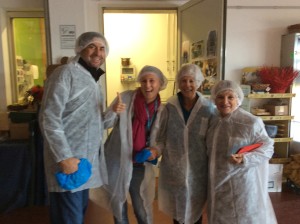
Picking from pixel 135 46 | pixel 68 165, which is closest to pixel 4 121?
pixel 68 165

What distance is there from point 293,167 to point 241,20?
5.72 ft

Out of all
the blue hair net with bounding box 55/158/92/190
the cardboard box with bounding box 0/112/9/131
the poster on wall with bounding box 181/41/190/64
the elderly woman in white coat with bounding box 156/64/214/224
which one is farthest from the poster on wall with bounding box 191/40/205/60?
the cardboard box with bounding box 0/112/9/131

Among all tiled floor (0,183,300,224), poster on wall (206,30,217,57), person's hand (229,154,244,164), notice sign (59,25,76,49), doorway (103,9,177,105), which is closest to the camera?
person's hand (229,154,244,164)

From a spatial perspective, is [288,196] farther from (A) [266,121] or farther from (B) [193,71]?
(B) [193,71]

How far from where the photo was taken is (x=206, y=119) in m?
1.58

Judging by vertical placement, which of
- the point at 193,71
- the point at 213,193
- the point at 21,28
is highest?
the point at 21,28

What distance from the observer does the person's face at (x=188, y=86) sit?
157 centimetres

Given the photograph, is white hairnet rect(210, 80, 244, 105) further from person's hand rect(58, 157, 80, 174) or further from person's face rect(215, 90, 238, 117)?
person's hand rect(58, 157, 80, 174)

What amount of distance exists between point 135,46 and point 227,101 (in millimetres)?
3440

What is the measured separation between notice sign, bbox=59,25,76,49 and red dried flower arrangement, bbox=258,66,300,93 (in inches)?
82.5

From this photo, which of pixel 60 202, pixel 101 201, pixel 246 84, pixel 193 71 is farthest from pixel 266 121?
pixel 60 202

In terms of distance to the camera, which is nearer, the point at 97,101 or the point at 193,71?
the point at 97,101

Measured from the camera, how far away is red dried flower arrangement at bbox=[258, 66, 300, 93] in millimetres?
2871

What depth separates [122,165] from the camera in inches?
63.8
